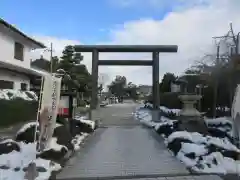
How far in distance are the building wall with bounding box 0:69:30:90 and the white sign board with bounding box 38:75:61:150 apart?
34.8 feet

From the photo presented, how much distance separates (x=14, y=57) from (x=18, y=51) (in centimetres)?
97

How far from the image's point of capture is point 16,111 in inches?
600

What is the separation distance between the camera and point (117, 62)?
1814 cm

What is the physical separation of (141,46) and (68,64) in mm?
24155

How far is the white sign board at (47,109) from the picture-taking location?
710 centimetres

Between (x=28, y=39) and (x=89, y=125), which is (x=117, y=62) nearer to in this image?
(x=89, y=125)

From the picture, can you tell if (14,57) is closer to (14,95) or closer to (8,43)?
(8,43)

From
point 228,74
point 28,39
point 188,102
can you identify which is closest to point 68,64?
point 28,39

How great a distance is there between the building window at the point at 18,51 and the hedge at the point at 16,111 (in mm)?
5360

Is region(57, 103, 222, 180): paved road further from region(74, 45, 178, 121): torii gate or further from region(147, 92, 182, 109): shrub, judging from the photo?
region(147, 92, 182, 109): shrub

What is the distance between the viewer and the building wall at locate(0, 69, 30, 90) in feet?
57.6

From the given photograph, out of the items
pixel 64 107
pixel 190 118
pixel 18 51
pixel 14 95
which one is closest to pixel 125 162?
pixel 64 107

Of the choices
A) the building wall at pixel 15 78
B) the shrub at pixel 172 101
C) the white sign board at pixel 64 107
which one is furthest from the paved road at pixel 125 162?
the shrub at pixel 172 101

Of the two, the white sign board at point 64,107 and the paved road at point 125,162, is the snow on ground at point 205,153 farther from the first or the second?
the white sign board at point 64,107
